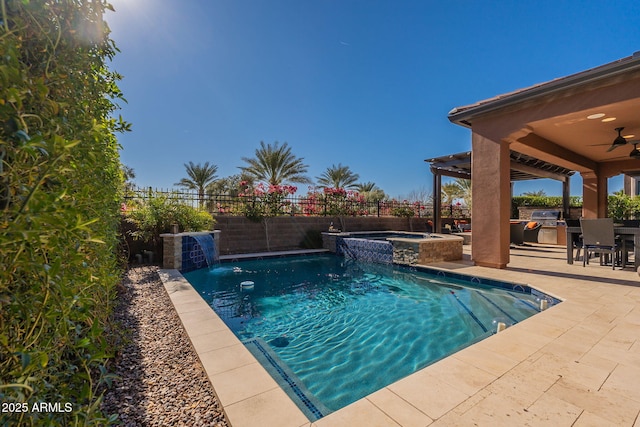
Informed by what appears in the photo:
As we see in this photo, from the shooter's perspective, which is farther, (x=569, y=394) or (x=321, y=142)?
(x=321, y=142)

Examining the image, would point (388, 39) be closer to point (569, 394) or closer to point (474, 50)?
point (474, 50)

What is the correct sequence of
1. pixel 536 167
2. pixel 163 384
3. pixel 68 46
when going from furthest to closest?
1. pixel 536 167
2. pixel 163 384
3. pixel 68 46

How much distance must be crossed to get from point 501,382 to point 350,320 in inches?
94.7

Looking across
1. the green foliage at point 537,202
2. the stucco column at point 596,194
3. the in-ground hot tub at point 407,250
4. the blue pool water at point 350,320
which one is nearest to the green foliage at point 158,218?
the blue pool water at point 350,320

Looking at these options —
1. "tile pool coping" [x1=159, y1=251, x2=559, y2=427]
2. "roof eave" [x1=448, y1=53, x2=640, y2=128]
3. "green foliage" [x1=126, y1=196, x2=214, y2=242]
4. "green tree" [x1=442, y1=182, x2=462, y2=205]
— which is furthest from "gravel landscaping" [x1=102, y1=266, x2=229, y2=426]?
"green tree" [x1=442, y1=182, x2=462, y2=205]

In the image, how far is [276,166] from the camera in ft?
56.7

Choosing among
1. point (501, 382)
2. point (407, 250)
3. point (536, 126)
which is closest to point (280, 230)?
point (407, 250)

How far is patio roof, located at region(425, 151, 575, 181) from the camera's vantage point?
10812 mm

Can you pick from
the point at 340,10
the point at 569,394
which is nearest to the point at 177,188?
the point at 340,10

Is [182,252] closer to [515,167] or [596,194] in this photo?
[515,167]

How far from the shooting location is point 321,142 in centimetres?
1920

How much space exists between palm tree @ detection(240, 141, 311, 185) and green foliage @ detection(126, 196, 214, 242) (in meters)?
9.23

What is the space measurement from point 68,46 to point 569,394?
3856mm

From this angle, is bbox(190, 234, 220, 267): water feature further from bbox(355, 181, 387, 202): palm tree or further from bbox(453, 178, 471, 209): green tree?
bbox(453, 178, 471, 209): green tree
